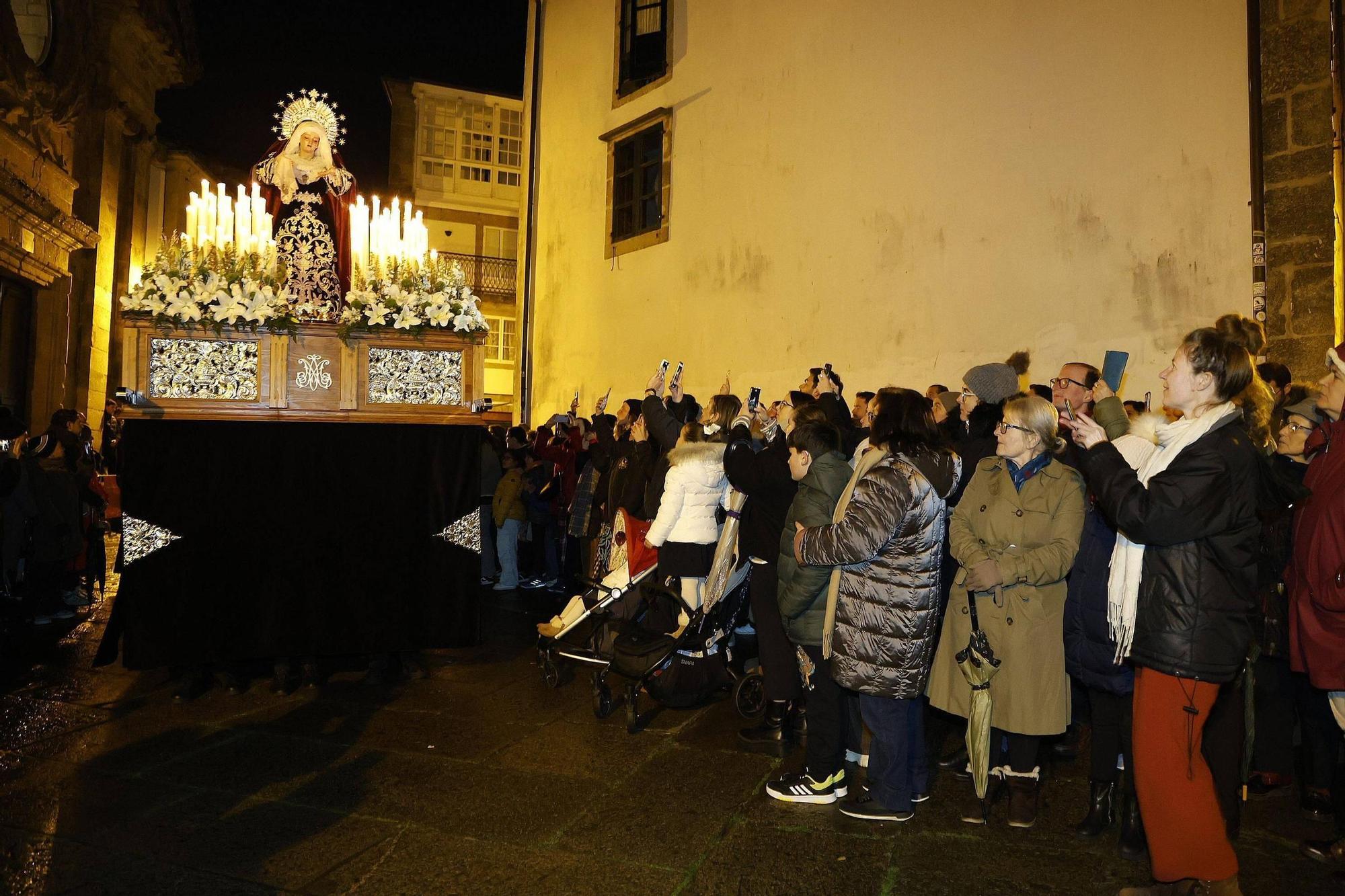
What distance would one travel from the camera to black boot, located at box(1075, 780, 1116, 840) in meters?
3.94

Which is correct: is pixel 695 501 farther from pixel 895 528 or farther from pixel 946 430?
pixel 895 528

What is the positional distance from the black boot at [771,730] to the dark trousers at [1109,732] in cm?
163

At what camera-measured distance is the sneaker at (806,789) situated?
420cm

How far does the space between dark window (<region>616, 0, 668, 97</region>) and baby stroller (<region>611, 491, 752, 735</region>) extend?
10.8 meters

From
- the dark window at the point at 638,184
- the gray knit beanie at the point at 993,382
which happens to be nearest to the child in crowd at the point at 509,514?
the dark window at the point at 638,184

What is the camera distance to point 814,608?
14.8 ft

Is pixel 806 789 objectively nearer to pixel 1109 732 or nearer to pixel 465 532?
pixel 1109 732

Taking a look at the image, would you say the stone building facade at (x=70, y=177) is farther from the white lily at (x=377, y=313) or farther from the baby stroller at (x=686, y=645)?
the baby stroller at (x=686, y=645)

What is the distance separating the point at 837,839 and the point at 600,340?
39.0ft

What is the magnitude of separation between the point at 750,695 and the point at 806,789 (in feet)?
4.37

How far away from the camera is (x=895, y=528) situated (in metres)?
3.87

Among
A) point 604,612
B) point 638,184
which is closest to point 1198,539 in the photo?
point 604,612

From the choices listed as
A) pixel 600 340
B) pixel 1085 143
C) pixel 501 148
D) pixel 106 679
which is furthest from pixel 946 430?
pixel 501 148

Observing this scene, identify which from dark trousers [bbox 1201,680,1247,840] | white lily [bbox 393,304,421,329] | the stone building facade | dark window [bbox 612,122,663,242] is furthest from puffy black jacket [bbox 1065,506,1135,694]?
the stone building facade
